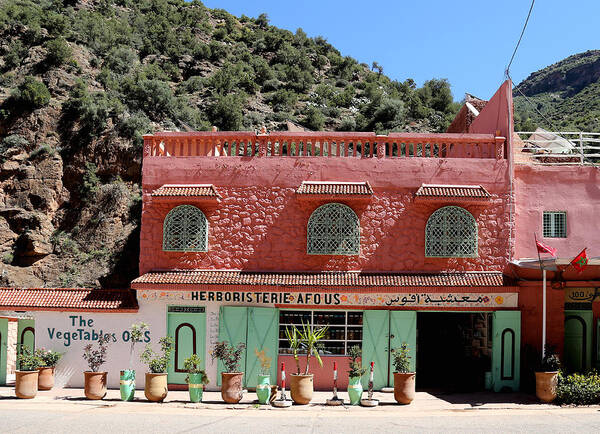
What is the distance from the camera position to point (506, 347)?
16.8 meters

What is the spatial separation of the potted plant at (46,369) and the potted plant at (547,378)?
1214cm

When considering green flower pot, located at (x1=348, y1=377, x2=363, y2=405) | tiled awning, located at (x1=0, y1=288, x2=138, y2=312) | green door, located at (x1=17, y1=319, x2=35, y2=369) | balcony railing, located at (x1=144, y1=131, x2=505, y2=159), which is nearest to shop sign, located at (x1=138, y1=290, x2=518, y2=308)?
tiled awning, located at (x1=0, y1=288, x2=138, y2=312)

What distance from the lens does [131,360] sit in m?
16.9

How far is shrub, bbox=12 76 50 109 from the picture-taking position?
35219mm

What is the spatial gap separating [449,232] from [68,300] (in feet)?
34.6

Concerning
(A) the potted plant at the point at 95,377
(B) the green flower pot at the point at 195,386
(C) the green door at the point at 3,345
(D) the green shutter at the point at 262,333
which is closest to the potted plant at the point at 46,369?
(A) the potted plant at the point at 95,377

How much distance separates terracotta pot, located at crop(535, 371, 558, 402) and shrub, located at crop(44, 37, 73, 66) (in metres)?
35.1

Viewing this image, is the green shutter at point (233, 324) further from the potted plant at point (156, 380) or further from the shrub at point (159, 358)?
the potted plant at point (156, 380)

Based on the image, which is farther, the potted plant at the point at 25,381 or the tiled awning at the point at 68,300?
the tiled awning at the point at 68,300

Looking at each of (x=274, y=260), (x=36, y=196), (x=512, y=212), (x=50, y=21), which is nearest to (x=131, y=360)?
(x=274, y=260)

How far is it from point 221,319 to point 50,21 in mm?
34308

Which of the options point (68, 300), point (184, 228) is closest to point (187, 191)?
point (184, 228)

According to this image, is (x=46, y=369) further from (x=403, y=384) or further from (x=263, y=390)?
(x=403, y=384)

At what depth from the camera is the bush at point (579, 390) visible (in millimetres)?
14461
